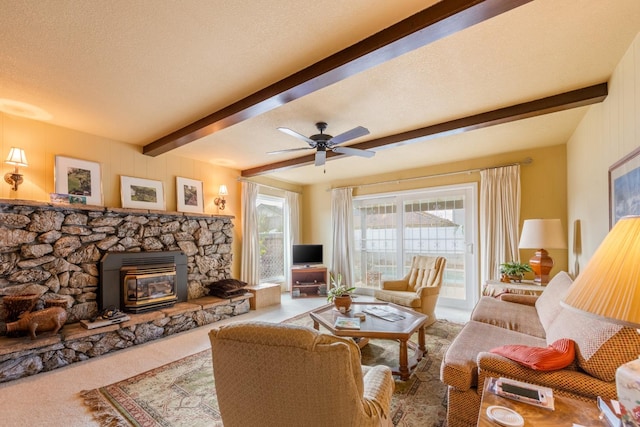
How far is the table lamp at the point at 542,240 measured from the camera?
3.41m

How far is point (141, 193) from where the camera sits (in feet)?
13.0

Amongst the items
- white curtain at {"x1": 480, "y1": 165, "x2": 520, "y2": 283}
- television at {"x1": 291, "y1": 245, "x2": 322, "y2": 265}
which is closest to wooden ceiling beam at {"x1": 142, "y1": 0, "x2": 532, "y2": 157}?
A: white curtain at {"x1": 480, "y1": 165, "x2": 520, "y2": 283}

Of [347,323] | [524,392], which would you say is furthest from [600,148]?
[347,323]

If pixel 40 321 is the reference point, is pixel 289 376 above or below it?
above

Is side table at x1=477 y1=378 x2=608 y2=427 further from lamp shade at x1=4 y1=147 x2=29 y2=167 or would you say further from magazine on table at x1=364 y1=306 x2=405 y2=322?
lamp shade at x1=4 y1=147 x2=29 y2=167

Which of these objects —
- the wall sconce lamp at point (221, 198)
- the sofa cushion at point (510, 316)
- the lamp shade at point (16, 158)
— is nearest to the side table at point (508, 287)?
the sofa cushion at point (510, 316)

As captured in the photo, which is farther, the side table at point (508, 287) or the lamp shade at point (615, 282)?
the side table at point (508, 287)

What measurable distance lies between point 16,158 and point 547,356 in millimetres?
4541

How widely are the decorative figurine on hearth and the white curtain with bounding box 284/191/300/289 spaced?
12.6ft

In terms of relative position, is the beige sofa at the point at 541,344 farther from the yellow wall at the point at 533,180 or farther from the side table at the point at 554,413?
the yellow wall at the point at 533,180

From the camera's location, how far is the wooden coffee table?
251 cm

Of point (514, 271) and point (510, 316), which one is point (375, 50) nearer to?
point (510, 316)

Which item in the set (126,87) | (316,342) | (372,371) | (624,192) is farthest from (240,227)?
(624,192)

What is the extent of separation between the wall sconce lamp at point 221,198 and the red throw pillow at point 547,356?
4313 mm
